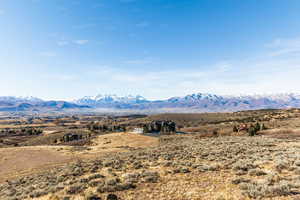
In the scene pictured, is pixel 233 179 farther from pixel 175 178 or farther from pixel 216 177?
pixel 175 178

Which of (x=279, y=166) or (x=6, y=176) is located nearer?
(x=279, y=166)

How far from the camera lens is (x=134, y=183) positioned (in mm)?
11953

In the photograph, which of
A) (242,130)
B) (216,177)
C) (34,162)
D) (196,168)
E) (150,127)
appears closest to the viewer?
(216,177)

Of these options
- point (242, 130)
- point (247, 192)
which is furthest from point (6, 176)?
point (242, 130)

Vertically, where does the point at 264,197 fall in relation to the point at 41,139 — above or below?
above

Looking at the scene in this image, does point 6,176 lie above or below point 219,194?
below

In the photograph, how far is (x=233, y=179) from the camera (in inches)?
433

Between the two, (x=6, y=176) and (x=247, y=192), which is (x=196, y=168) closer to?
(x=247, y=192)

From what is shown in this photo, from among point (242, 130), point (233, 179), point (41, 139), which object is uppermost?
point (233, 179)

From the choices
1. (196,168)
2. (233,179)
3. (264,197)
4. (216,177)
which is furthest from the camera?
(196,168)

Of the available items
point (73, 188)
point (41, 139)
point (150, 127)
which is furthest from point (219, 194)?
point (41, 139)

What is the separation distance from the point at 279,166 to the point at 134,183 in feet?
32.2

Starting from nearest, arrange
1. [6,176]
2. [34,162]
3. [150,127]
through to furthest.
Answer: [6,176] < [34,162] < [150,127]

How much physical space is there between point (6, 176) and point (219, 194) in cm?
2503
